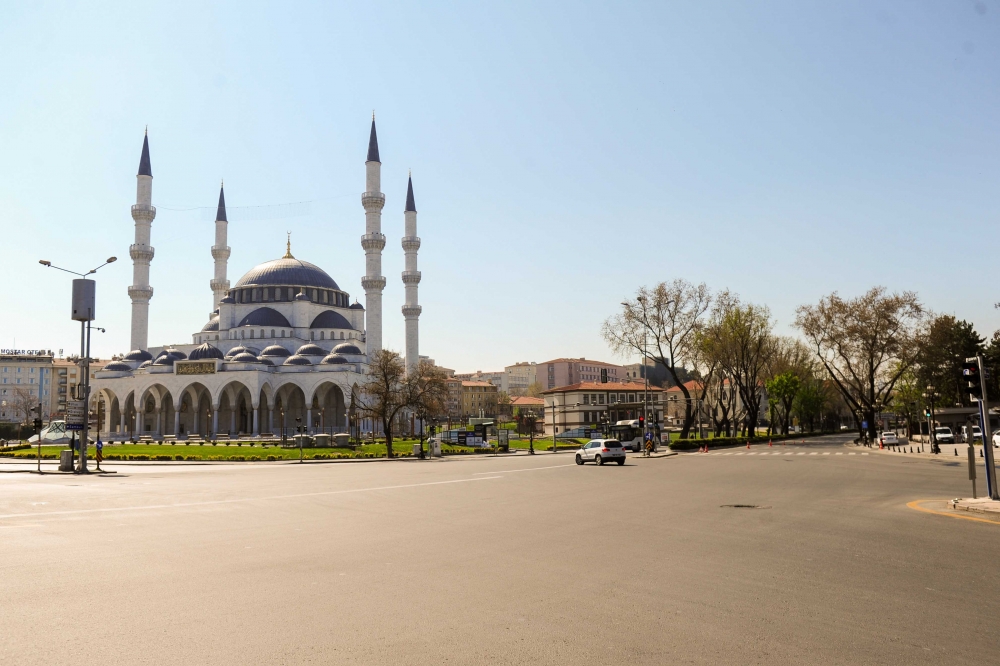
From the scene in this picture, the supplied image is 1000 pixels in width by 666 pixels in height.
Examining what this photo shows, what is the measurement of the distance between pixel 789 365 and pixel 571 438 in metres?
27.4

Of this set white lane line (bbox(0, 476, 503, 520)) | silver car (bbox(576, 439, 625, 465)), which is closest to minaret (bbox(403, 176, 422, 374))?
silver car (bbox(576, 439, 625, 465))

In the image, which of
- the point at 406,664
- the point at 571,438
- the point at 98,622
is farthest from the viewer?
the point at 571,438

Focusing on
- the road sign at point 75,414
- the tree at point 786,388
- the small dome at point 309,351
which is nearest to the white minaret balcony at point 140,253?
the small dome at point 309,351

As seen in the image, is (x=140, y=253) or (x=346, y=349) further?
(x=346, y=349)

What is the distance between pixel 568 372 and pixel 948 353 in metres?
110

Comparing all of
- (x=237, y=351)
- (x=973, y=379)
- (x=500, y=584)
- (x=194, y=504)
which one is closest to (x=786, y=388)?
(x=973, y=379)

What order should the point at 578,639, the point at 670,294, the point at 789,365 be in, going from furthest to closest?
the point at 789,365 → the point at 670,294 → the point at 578,639

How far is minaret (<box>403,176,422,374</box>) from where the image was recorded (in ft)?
273

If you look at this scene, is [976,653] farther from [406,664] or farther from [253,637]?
[253,637]

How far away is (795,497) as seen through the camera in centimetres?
1692

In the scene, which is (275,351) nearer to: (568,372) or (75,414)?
(75,414)

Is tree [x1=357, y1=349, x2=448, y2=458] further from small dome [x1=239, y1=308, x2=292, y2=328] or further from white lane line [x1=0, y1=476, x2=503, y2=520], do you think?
small dome [x1=239, y1=308, x2=292, y2=328]

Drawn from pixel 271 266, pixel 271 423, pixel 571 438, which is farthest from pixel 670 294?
pixel 271 266

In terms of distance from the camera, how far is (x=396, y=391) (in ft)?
169
